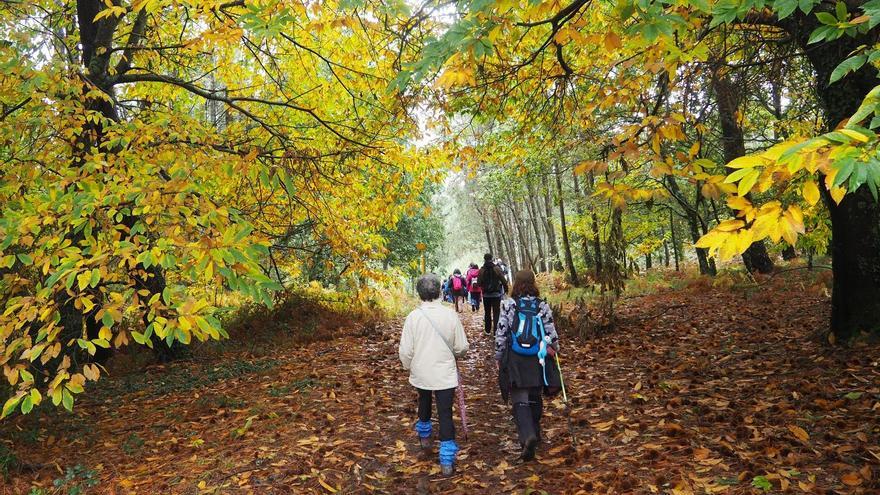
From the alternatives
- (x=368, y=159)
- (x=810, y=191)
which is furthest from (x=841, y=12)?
(x=368, y=159)

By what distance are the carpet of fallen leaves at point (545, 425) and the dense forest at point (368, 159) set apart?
98 millimetres

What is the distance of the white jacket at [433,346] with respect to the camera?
4707mm

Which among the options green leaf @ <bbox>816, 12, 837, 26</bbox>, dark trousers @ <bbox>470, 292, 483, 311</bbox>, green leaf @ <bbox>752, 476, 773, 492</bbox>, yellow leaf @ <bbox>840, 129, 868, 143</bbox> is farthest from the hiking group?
dark trousers @ <bbox>470, 292, 483, 311</bbox>

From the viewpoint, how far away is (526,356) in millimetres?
4797

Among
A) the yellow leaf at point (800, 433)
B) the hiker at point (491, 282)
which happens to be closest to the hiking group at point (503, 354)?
the yellow leaf at point (800, 433)

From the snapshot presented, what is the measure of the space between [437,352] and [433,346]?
7cm

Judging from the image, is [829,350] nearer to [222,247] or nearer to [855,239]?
[855,239]

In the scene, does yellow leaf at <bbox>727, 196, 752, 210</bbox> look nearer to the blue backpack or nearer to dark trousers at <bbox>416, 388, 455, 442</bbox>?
the blue backpack

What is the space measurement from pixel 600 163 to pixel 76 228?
3.73 metres

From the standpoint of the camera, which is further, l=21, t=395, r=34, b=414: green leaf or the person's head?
the person's head

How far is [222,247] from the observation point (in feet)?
10.9

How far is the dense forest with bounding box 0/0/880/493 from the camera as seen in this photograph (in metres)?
3.15

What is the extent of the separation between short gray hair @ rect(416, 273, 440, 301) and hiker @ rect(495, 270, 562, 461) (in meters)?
0.72

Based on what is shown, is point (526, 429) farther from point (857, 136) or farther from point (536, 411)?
point (857, 136)
